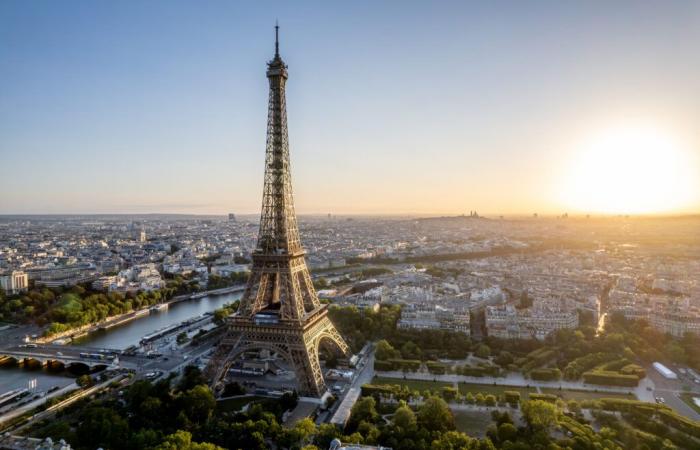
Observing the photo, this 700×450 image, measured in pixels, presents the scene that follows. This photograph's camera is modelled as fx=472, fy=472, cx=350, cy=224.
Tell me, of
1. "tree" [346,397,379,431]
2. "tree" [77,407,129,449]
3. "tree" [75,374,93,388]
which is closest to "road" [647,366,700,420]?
"tree" [346,397,379,431]

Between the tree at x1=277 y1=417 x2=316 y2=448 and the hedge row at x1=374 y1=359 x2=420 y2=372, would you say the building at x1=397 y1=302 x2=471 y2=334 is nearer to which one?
the hedge row at x1=374 y1=359 x2=420 y2=372

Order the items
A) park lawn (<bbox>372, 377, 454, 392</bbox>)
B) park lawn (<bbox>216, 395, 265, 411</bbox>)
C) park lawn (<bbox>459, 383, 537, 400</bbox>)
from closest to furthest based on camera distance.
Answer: park lawn (<bbox>216, 395, 265, 411</bbox>) → park lawn (<bbox>459, 383, 537, 400</bbox>) → park lawn (<bbox>372, 377, 454, 392</bbox>)

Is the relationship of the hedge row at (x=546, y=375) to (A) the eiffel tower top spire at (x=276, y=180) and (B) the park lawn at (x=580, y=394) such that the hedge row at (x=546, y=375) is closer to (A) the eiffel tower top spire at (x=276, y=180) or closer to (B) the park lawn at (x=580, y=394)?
(B) the park lawn at (x=580, y=394)

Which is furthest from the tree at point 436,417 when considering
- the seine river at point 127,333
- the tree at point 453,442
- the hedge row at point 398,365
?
the seine river at point 127,333

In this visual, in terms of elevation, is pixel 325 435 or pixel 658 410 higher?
Answer: pixel 325 435

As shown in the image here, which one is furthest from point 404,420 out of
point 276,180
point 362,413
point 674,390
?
point 674,390

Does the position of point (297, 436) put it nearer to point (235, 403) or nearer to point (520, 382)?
point (235, 403)

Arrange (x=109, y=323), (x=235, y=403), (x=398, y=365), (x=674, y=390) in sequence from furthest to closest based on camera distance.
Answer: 1. (x=109, y=323)
2. (x=398, y=365)
3. (x=674, y=390)
4. (x=235, y=403)
